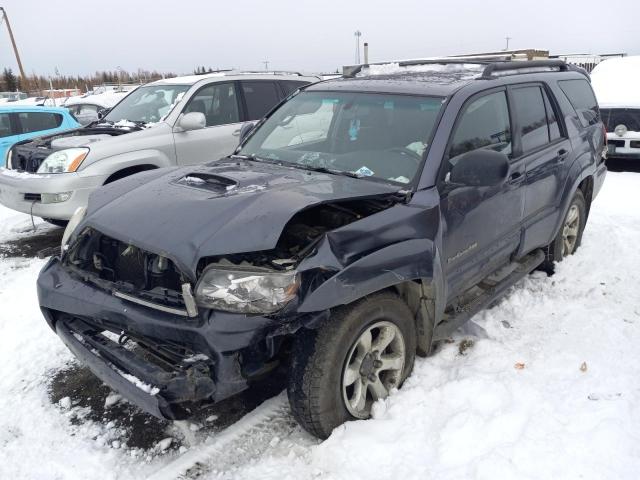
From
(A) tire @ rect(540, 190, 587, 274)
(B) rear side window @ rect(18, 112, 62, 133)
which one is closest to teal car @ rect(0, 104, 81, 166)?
(B) rear side window @ rect(18, 112, 62, 133)

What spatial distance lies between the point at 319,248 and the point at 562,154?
287 cm

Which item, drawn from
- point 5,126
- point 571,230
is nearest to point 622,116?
point 571,230

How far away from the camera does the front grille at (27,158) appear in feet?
19.2

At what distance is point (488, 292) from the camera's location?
3721 mm

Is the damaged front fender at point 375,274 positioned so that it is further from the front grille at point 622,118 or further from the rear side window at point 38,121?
the rear side window at point 38,121

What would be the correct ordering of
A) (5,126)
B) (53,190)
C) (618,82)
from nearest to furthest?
(53,190) < (5,126) < (618,82)

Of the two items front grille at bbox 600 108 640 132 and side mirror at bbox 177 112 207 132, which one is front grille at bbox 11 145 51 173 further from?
front grille at bbox 600 108 640 132

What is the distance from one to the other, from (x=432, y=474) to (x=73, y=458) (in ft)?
5.99

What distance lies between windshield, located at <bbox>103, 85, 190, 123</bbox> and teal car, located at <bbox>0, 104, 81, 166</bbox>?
266 centimetres

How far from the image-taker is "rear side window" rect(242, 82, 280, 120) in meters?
7.14

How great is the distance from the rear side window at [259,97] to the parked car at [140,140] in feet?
0.04

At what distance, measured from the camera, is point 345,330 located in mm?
2527

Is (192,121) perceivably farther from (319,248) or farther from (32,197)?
(319,248)

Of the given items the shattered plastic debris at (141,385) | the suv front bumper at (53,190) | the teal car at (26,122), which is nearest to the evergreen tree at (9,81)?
the teal car at (26,122)
